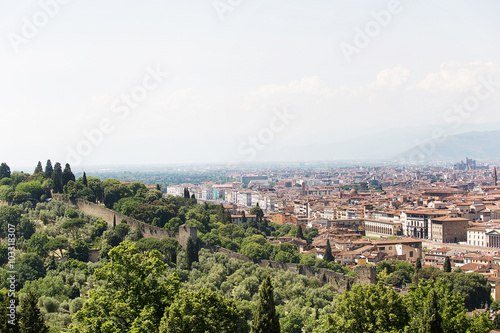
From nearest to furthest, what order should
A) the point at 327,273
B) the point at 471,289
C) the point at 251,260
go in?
the point at 471,289
the point at 327,273
the point at 251,260

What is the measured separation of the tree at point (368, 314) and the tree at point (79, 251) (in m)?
17.7

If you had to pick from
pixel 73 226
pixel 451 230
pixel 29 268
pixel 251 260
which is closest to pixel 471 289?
pixel 251 260

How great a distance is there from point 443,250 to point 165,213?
19904 mm

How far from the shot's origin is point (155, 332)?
10.4 m

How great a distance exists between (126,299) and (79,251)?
17142 millimetres

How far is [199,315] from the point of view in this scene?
10.8 metres

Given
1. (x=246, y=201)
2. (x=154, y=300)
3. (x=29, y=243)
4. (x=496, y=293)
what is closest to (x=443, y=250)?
(x=496, y=293)

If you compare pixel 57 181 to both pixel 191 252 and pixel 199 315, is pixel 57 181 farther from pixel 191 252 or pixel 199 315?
pixel 199 315

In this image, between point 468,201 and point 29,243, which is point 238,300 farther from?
point 468,201

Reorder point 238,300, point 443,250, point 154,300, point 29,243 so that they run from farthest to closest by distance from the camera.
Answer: point 443,250 < point 29,243 < point 238,300 < point 154,300

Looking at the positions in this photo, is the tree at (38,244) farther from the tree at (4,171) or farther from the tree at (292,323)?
the tree at (292,323)

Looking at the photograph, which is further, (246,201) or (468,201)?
(246,201)

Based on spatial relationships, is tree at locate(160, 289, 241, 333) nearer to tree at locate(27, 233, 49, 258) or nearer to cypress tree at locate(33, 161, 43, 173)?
tree at locate(27, 233, 49, 258)

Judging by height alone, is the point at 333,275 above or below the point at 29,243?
below
